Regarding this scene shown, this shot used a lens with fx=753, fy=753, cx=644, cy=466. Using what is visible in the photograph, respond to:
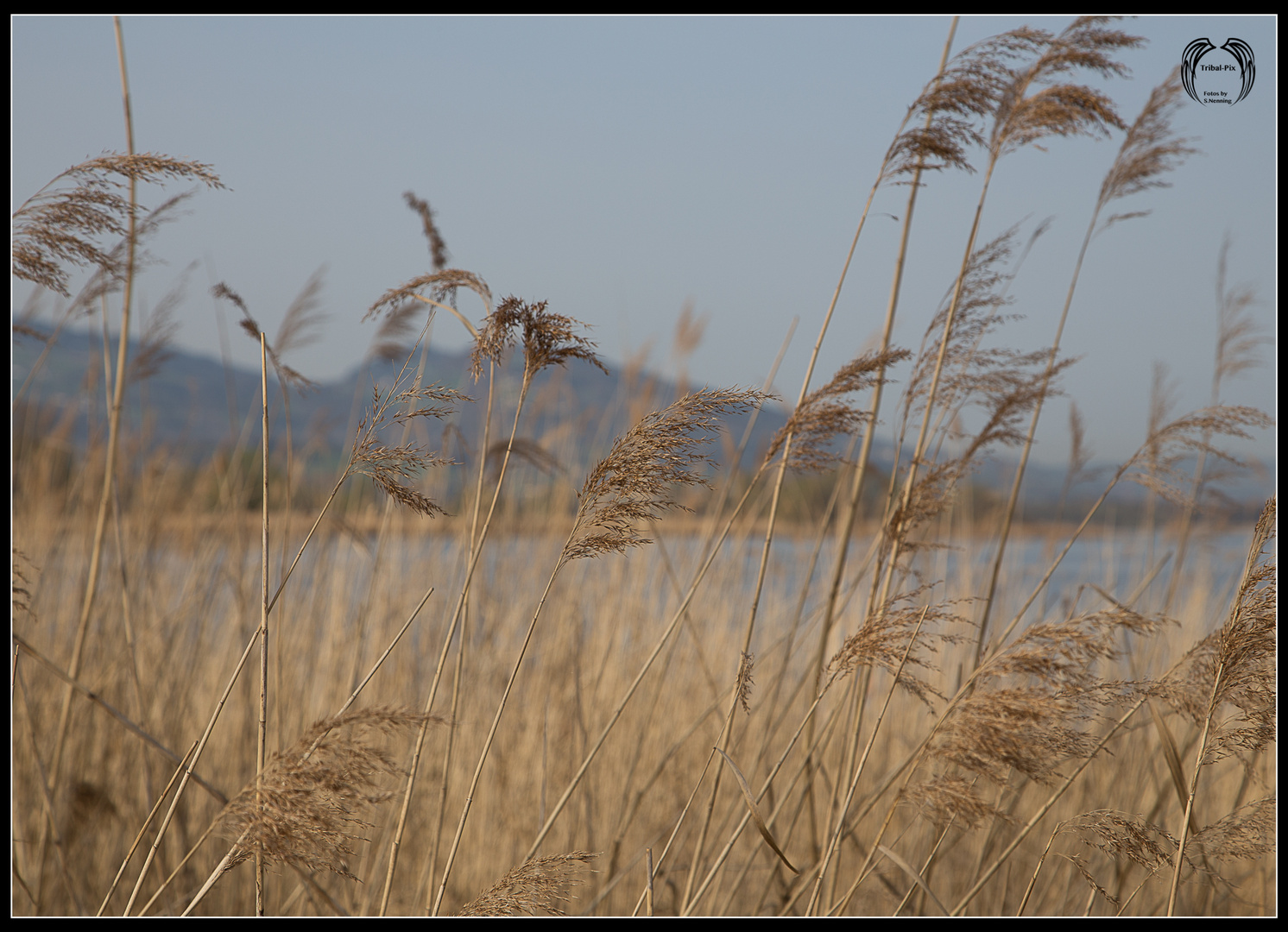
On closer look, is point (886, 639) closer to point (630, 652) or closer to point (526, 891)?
point (526, 891)

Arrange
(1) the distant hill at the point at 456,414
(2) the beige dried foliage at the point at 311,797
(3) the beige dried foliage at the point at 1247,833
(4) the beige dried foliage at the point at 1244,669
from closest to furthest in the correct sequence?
(2) the beige dried foliage at the point at 311,797
(4) the beige dried foliage at the point at 1244,669
(3) the beige dried foliage at the point at 1247,833
(1) the distant hill at the point at 456,414

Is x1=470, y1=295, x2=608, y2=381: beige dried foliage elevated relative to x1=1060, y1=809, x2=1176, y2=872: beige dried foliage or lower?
elevated

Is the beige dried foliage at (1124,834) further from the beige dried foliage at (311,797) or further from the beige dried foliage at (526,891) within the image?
the beige dried foliage at (311,797)

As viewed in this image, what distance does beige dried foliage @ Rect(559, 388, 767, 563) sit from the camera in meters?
1.04

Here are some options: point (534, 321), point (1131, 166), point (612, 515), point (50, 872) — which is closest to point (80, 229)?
point (534, 321)

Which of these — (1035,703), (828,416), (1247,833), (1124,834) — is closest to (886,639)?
(1035,703)

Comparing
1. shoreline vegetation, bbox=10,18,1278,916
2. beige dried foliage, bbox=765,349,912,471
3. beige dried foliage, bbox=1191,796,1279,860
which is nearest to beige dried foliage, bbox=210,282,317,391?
shoreline vegetation, bbox=10,18,1278,916

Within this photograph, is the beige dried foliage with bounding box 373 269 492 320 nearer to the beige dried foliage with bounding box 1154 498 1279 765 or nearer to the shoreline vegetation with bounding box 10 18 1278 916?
the shoreline vegetation with bounding box 10 18 1278 916

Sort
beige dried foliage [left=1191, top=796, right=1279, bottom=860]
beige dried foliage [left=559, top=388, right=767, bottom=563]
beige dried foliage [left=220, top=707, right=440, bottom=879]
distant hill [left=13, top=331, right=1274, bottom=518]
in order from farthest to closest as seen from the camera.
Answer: distant hill [left=13, top=331, right=1274, bottom=518]
beige dried foliage [left=1191, top=796, right=1279, bottom=860]
beige dried foliage [left=559, top=388, right=767, bottom=563]
beige dried foliage [left=220, top=707, right=440, bottom=879]

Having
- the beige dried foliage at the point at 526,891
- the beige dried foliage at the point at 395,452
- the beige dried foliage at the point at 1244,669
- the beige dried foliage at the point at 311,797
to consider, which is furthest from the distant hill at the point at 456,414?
the beige dried foliage at the point at 526,891

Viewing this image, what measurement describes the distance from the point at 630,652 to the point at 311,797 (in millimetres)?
2013

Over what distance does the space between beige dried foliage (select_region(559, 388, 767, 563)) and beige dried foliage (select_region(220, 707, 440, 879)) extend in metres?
0.36

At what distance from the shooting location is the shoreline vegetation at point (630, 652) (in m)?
1.12

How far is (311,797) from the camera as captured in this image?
3.08 feet
